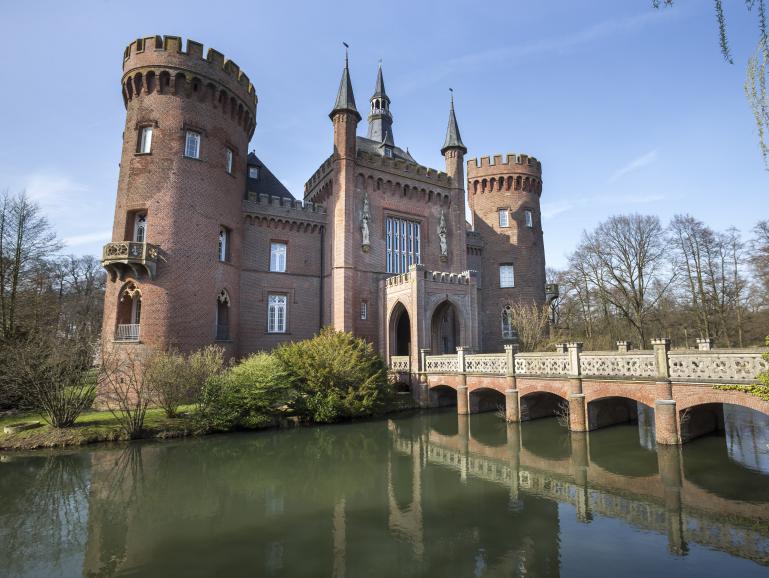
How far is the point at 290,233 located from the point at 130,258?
9254 millimetres

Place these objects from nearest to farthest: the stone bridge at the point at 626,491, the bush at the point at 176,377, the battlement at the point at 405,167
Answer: the stone bridge at the point at 626,491 → the bush at the point at 176,377 → the battlement at the point at 405,167

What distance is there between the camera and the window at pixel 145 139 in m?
21.1

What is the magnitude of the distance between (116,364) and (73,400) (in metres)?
2.16

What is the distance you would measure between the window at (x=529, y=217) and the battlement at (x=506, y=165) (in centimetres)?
281

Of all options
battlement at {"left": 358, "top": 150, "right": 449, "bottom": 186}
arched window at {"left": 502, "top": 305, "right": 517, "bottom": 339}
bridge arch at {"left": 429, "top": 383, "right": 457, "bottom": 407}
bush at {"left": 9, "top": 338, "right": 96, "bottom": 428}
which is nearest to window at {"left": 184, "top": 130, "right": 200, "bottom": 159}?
battlement at {"left": 358, "top": 150, "right": 449, "bottom": 186}

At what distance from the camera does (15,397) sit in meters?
18.7

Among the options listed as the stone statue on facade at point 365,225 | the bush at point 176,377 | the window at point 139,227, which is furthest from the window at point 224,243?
the stone statue on facade at point 365,225

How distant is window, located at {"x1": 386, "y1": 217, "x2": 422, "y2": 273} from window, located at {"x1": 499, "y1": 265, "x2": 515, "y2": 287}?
23.8 ft

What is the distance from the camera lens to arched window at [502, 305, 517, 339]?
31184mm

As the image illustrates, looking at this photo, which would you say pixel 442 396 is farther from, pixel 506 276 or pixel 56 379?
pixel 56 379

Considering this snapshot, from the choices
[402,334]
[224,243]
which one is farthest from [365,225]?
[224,243]

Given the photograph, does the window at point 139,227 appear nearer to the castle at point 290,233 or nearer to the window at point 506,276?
the castle at point 290,233

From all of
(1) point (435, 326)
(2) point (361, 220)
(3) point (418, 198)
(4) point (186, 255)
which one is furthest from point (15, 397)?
(3) point (418, 198)

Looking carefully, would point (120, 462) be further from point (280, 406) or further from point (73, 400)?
point (280, 406)
